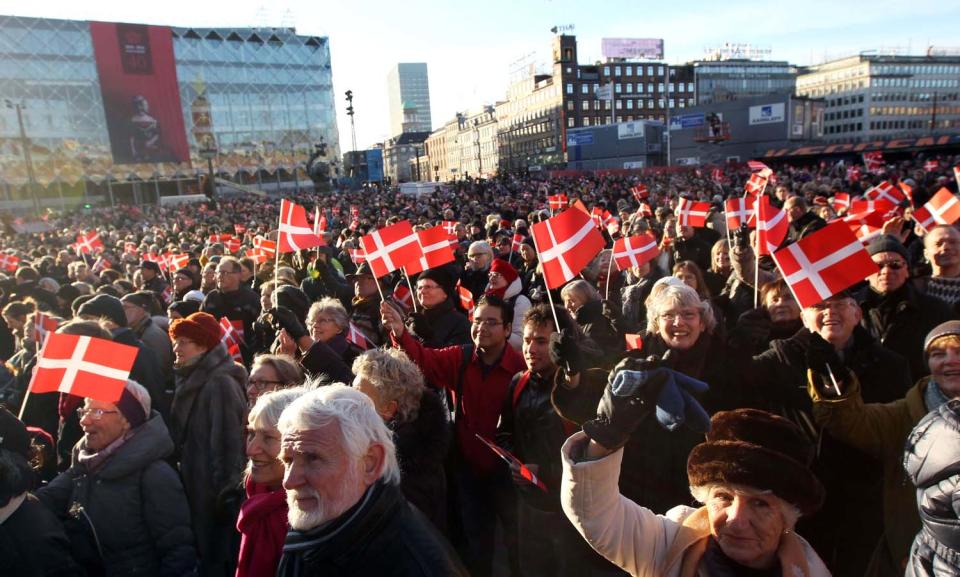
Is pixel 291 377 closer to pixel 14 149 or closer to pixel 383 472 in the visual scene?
pixel 383 472

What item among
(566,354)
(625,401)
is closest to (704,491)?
(625,401)

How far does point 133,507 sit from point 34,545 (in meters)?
0.42

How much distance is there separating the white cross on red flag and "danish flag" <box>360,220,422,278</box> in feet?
8.42

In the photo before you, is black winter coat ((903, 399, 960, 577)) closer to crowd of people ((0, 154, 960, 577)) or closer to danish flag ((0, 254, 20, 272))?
crowd of people ((0, 154, 960, 577))

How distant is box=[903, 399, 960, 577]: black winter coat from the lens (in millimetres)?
1616

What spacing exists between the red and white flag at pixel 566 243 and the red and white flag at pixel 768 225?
129 centimetres

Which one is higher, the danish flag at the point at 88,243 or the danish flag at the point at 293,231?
the danish flag at the point at 293,231

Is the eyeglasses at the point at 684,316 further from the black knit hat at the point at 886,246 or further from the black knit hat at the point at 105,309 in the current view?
the black knit hat at the point at 105,309

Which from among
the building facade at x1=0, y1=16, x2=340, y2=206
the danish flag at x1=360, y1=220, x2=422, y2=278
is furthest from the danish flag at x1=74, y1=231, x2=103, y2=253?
the building facade at x1=0, y1=16, x2=340, y2=206

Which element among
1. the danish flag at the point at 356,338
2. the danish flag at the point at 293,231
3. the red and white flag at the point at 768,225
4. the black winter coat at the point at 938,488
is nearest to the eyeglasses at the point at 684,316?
the black winter coat at the point at 938,488

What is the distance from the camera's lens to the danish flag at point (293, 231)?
6375 mm

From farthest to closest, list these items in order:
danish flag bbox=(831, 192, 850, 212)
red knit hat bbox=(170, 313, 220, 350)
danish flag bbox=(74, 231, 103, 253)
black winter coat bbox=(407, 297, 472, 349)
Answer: danish flag bbox=(74, 231, 103, 253), danish flag bbox=(831, 192, 850, 212), black winter coat bbox=(407, 297, 472, 349), red knit hat bbox=(170, 313, 220, 350)

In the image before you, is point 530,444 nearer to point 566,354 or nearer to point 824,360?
point 566,354

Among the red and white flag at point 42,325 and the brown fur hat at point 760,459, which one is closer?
the brown fur hat at point 760,459
